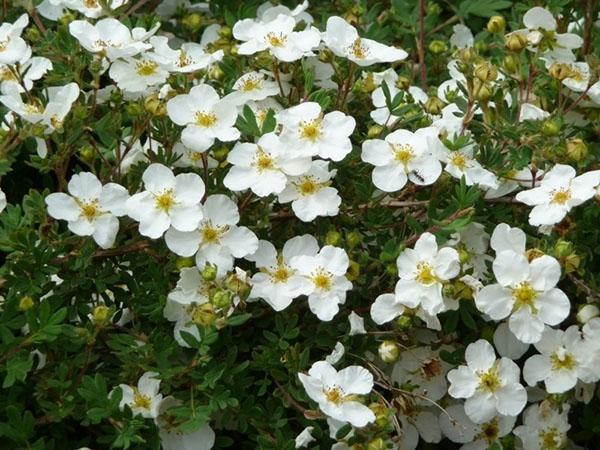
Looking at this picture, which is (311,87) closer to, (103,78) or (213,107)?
(213,107)

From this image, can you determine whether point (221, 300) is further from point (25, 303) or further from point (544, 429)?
Result: point (544, 429)

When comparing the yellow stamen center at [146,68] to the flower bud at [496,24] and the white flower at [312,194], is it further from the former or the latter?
the flower bud at [496,24]

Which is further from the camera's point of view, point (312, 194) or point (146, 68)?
point (146, 68)

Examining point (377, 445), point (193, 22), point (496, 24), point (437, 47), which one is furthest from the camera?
point (193, 22)

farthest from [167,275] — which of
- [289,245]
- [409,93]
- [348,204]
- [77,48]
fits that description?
[409,93]

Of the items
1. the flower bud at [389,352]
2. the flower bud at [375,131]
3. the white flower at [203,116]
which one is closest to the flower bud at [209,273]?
the white flower at [203,116]

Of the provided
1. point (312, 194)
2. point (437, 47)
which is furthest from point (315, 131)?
point (437, 47)
